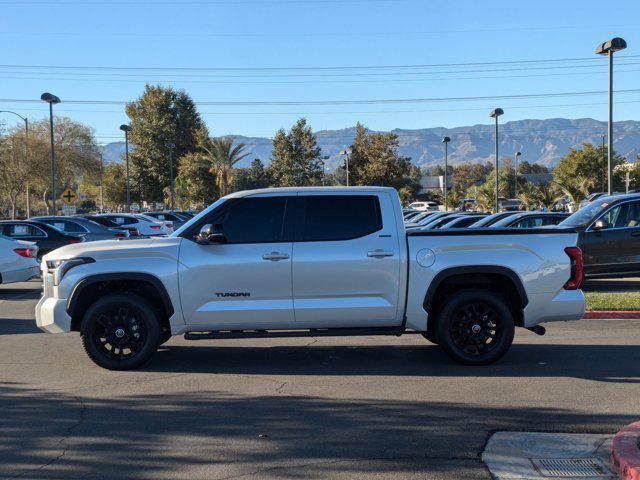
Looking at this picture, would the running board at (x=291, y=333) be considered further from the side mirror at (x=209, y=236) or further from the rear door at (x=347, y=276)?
the side mirror at (x=209, y=236)

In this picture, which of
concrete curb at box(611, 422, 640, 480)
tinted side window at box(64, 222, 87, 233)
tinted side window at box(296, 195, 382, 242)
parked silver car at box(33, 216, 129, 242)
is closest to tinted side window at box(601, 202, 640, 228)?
tinted side window at box(296, 195, 382, 242)

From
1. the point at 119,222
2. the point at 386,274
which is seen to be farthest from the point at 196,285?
the point at 119,222

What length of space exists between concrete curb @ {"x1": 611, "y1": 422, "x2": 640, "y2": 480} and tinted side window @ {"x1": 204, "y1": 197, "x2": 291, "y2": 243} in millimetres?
4021

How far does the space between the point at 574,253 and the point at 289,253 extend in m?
3.29

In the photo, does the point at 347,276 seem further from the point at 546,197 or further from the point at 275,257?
the point at 546,197

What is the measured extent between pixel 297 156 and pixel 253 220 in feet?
177

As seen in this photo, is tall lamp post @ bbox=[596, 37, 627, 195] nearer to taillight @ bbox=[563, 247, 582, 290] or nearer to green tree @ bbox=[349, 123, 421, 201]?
taillight @ bbox=[563, 247, 582, 290]

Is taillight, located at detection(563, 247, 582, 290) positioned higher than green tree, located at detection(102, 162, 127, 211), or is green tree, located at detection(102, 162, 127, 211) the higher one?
green tree, located at detection(102, 162, 127, 211)

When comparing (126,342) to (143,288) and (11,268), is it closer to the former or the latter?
(143,288)

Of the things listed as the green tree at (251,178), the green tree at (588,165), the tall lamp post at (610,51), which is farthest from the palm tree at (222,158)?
the tall lamp post at (610,51)

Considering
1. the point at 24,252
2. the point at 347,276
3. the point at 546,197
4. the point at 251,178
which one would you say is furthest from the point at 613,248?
the point at 251,178

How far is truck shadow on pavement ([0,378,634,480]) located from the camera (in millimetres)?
5164

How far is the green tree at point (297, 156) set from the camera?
61250 millimetres

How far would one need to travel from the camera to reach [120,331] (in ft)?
26.7
